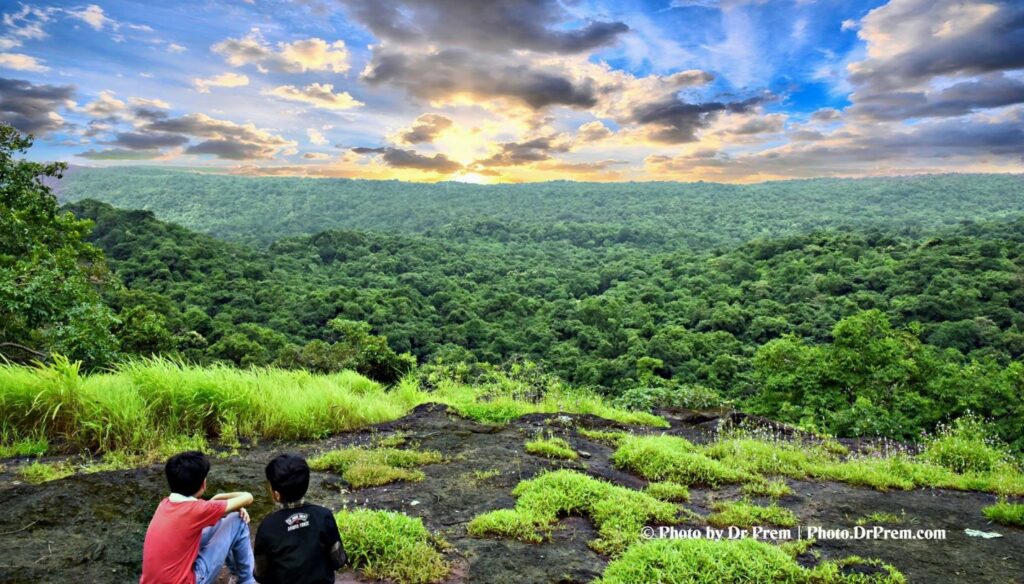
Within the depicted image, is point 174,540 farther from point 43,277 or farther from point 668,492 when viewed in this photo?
point 43,277

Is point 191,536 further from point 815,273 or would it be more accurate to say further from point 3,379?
point 815,273

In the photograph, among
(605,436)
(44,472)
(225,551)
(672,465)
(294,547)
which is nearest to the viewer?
(294,547)

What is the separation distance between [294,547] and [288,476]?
16.4 inches

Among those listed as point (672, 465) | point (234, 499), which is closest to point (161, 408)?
point (234, 499)

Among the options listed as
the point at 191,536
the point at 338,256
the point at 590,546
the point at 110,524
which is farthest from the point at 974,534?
the point at 338,256

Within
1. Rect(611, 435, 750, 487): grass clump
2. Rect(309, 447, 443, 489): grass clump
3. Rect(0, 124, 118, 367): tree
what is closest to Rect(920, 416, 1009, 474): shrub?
Rect(611, 435, 750, 487): grass clump

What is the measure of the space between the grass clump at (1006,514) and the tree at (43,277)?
13533 mm

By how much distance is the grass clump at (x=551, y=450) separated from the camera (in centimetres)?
741

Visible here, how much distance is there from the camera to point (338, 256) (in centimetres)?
11031

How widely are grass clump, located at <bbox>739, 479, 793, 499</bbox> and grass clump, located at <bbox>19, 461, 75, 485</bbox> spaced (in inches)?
302

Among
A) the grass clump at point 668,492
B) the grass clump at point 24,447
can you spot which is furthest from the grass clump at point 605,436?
the grass clump at point 24,447

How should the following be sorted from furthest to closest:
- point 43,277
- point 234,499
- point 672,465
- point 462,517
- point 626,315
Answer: point 626,315, point 43,277, point 672,465, point 462,517, point 234,499

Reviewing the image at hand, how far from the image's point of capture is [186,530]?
324cm

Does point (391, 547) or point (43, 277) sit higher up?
point (43, 277)
